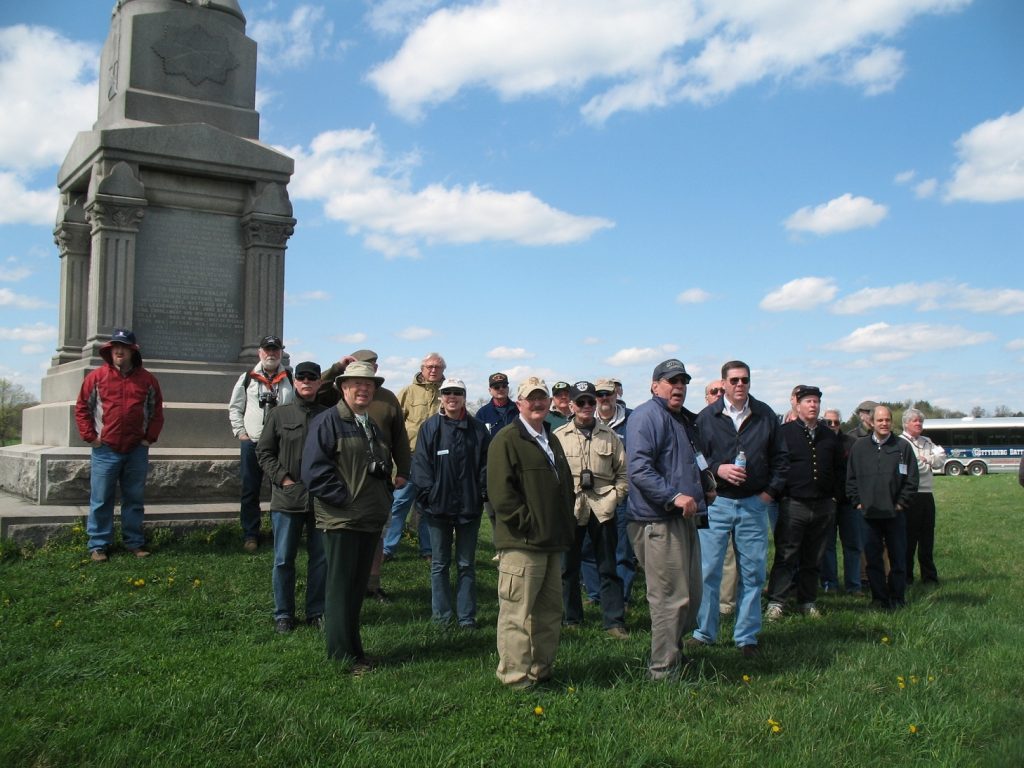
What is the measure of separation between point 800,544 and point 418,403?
411 centimetres

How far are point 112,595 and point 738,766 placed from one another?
16.5 feet

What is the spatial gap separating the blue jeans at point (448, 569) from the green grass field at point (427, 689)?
0.68 ft

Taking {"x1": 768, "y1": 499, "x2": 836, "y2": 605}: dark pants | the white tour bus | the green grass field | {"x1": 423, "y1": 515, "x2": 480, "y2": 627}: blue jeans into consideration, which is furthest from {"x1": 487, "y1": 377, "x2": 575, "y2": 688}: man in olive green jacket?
the white tour bus

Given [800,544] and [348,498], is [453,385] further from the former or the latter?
[800,544]

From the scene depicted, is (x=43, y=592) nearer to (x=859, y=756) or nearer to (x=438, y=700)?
(x=438, y=700)

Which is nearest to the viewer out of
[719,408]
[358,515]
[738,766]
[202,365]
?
[738,766]

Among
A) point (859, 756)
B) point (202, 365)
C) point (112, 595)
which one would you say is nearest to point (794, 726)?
point (859, 756)

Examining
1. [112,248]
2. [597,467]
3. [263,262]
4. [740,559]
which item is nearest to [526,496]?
[597,467]

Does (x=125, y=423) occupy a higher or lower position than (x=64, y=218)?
lower

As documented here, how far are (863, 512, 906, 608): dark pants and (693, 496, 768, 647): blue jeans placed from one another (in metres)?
2.40

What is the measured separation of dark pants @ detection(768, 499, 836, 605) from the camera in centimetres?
808

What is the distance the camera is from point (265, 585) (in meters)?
7.46

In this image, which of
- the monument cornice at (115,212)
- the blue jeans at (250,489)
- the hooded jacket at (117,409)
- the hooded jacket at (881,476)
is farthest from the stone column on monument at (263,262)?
the hooded jacket at (881,476)

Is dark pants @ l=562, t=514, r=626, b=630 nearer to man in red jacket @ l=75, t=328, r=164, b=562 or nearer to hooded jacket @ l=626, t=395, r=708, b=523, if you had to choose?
hooded jacket @ l=626, t=395, r=708, b=523
